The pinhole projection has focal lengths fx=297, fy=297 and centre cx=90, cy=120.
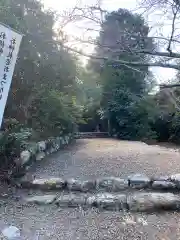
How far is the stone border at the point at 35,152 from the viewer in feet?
14.2

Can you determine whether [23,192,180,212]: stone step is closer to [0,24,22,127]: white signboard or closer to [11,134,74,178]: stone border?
[11,134,74,178]: stone border

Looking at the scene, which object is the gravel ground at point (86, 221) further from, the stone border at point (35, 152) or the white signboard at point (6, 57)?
the white signboard at point (6, 57)

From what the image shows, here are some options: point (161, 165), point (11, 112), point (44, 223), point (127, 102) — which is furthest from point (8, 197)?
point (127, 102)

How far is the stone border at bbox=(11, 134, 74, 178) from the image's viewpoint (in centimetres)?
432

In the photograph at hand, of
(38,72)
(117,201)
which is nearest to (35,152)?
(38,72)

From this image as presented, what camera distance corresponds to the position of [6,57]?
2867mm

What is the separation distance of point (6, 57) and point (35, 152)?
2.47 m

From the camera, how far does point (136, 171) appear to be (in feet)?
15.0

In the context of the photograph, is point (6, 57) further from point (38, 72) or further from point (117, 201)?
point (38, 72)

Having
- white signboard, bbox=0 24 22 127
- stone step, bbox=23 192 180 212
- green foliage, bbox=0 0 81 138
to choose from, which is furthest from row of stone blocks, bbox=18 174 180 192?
green foliage, bbox=0 0 81 138

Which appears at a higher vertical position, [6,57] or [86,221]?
[6,57]

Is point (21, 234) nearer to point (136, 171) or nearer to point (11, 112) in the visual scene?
point (136, 171)

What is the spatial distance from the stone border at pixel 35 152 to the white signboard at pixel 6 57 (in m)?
1.63

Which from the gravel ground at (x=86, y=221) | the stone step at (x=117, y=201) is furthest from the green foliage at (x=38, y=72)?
the stone step at (x=117, y=201)
